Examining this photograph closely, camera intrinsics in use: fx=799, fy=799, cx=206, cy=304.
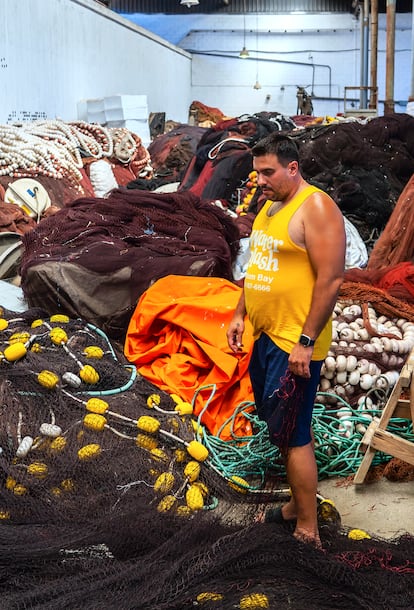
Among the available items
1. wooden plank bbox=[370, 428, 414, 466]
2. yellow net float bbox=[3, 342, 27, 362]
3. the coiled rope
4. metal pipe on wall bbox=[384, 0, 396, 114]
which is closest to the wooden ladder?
wooden plank bbox=[370, 428, 414, 466]

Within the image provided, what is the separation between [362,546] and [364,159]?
5965 millimetres

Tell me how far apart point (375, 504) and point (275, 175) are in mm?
1718

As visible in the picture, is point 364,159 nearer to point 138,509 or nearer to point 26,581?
point 138,509

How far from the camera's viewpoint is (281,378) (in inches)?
124

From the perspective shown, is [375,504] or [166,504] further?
[375,504]

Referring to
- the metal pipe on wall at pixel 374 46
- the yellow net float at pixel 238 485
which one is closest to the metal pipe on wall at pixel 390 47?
the metal pipe on wall at pixel 374 46

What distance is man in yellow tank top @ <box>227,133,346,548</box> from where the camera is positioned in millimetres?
3004

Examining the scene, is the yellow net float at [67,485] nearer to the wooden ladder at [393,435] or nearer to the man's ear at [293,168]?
the wooden ladder at [393,435]

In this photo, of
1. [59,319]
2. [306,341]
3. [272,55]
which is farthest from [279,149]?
[272,55]

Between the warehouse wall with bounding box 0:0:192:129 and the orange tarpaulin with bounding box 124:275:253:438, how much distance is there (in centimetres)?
984

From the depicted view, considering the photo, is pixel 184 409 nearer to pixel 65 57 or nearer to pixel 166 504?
pixel 166 504

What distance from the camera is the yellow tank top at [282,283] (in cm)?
308

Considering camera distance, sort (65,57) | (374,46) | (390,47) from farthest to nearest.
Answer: (374,46)
(65,57)
(390,47)

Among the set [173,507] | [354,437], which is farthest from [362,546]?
[354,437]
